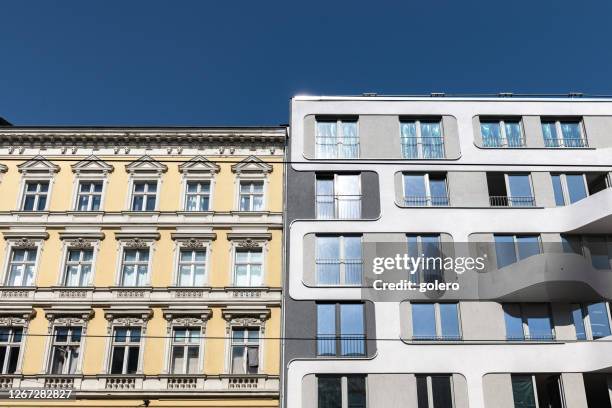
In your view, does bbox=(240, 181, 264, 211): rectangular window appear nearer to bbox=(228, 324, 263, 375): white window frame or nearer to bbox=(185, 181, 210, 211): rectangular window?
bbox=(185, 181, 210, 211): rectangular window

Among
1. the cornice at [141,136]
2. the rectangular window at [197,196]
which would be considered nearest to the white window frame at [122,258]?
the rectangular window at [197,196]

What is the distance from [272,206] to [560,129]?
1334 cm

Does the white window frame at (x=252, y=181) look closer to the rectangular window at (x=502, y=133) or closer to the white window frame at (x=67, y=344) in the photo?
the white window frame at (x=67, y=344)

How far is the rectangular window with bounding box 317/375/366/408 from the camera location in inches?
907

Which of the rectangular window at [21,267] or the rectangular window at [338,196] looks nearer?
the rectangular window at [21,267]

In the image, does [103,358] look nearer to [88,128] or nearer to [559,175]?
[88,128]

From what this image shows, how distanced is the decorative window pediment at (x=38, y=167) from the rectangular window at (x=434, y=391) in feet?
57.8

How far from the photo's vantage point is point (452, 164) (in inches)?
1049

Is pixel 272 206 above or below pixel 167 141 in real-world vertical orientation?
below

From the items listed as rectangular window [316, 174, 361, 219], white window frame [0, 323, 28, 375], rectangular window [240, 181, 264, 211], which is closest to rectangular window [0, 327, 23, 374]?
white window frame [0, 323, 28, 375]

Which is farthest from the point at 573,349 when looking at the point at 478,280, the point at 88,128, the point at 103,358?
the point at 88,128

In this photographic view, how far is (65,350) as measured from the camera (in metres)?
23.9

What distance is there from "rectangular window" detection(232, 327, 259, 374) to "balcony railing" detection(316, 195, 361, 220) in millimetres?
5640

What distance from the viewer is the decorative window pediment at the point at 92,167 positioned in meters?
27.0
